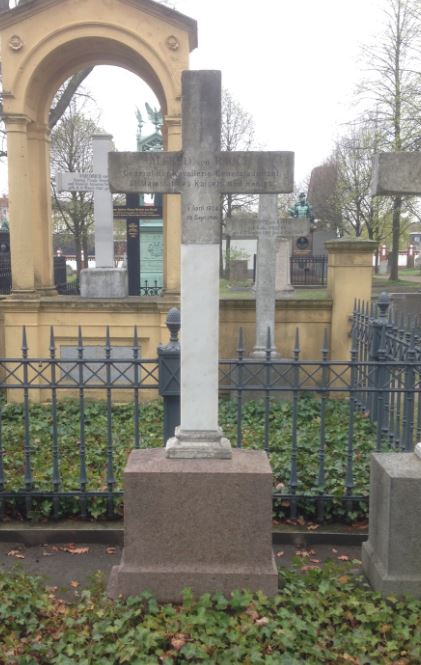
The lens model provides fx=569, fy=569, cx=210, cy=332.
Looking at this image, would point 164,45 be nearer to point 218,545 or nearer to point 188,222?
point 188,222

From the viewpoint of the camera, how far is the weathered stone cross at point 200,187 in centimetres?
321

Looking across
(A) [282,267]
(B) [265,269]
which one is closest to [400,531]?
(B) [265,269]

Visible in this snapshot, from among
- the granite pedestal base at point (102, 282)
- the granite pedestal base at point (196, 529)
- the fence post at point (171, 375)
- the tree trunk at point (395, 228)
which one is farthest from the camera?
the tree trunk at point (395, 228)

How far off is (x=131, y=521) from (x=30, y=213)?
19.0 feet

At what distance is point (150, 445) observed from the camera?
5680 mm

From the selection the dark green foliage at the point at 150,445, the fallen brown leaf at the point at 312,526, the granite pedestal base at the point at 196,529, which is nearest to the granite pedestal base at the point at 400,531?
the granite pedestal base at the point at 196,529

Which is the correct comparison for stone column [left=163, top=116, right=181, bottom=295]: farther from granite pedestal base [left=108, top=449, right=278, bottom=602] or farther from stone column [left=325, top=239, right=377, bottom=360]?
granite pedestal base [left=108, top=449, right=278, bottom=602]

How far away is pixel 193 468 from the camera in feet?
10.6

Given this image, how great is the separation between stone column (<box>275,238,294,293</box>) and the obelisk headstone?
9.00 meters

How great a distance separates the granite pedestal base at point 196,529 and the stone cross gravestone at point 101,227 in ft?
18.1

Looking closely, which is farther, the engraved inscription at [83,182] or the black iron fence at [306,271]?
the black iron fence at [306,271]

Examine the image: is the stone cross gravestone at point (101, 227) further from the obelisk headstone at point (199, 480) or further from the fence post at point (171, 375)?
the obelisk headstone at point (199, 480)

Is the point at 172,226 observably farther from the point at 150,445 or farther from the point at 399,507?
the point at 399,507

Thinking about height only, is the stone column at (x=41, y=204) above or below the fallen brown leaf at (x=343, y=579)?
above
